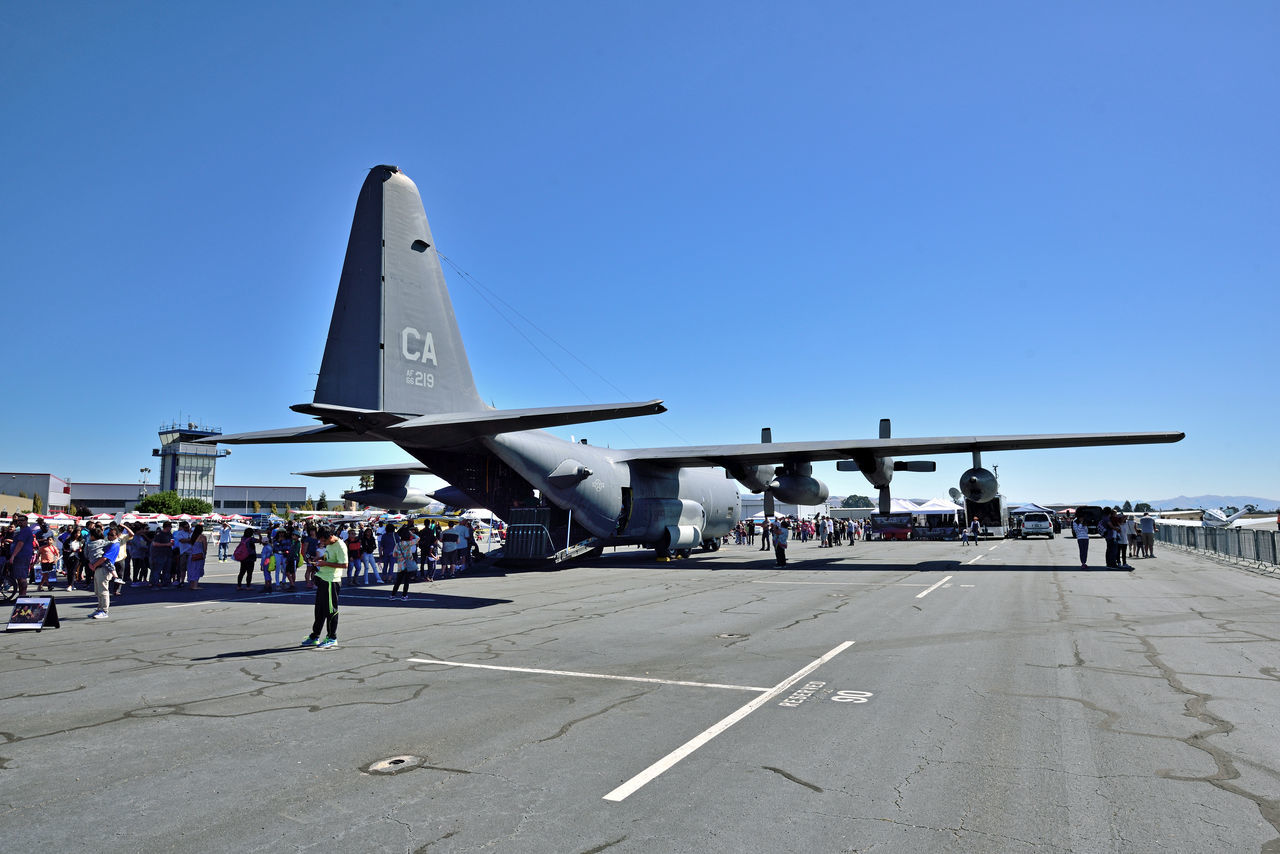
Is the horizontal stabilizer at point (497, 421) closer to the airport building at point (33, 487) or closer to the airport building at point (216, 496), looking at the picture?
the airport building at point (33, 487)

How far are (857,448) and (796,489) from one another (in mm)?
2884

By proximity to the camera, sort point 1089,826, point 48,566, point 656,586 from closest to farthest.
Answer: point 1089,826 → point 48,566 → point 656,586

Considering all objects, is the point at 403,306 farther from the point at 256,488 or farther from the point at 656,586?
the point at 256,488

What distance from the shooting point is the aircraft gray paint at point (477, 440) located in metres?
16.6

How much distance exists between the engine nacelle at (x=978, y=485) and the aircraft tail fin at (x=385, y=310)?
18.1 m

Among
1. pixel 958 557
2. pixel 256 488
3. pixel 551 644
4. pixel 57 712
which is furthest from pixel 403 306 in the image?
pixel 256 488

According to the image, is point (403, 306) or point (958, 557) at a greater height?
point (403, 306)

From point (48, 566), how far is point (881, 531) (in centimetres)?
4641

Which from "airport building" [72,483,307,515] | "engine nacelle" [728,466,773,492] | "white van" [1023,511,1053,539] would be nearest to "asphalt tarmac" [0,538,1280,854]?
"engine nacelle" [728,466,773,492]

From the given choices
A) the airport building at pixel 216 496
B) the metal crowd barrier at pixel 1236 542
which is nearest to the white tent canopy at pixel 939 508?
the metal crowd barrier at pixel 1236 542

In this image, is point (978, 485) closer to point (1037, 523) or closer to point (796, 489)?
point (796, 489)

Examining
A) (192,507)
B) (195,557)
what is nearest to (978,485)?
(195,557)

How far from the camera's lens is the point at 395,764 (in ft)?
17.0

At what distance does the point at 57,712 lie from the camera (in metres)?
6.63
